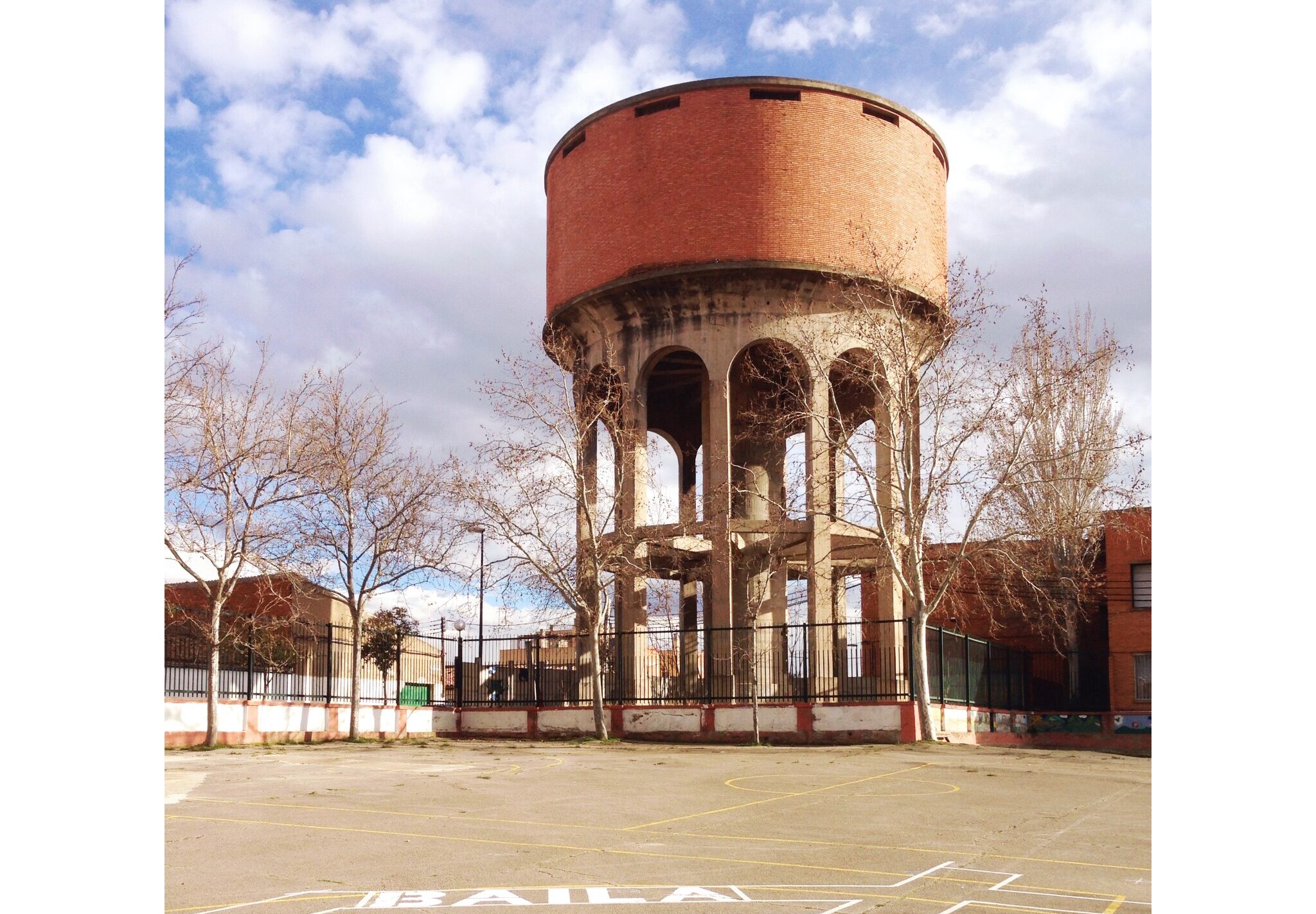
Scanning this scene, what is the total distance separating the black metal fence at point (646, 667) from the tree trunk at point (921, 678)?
0.35m

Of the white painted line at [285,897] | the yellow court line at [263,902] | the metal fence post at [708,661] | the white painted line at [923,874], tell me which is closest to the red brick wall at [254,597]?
the metal fence post at [708,661]

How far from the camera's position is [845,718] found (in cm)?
2528

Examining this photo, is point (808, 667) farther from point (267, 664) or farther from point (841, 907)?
point (841, 907)

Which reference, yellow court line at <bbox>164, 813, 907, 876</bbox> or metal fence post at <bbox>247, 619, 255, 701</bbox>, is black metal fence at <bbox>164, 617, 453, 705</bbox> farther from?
yellow court line at <bbox>164, 813, 907, 876</bbox>

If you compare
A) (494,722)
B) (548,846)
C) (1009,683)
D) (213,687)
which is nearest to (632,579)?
Result: (494,722)

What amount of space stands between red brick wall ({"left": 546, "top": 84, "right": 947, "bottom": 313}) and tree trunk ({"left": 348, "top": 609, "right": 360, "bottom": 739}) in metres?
8.96

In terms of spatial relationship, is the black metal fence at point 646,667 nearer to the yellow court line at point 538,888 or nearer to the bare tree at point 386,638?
the bare tree at point 386,638

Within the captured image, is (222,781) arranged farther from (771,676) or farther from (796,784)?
(771,676)

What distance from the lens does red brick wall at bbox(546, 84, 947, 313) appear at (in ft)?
92.4

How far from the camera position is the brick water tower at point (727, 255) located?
92.3ft

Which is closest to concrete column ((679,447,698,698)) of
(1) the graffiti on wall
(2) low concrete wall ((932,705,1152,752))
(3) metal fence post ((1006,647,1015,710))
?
(2) low concrete wall ((932,705,1152,752))

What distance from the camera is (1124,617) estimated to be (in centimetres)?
3928

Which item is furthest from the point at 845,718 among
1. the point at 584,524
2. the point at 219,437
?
the point at 219,437

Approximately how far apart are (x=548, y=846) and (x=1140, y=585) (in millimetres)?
34373
